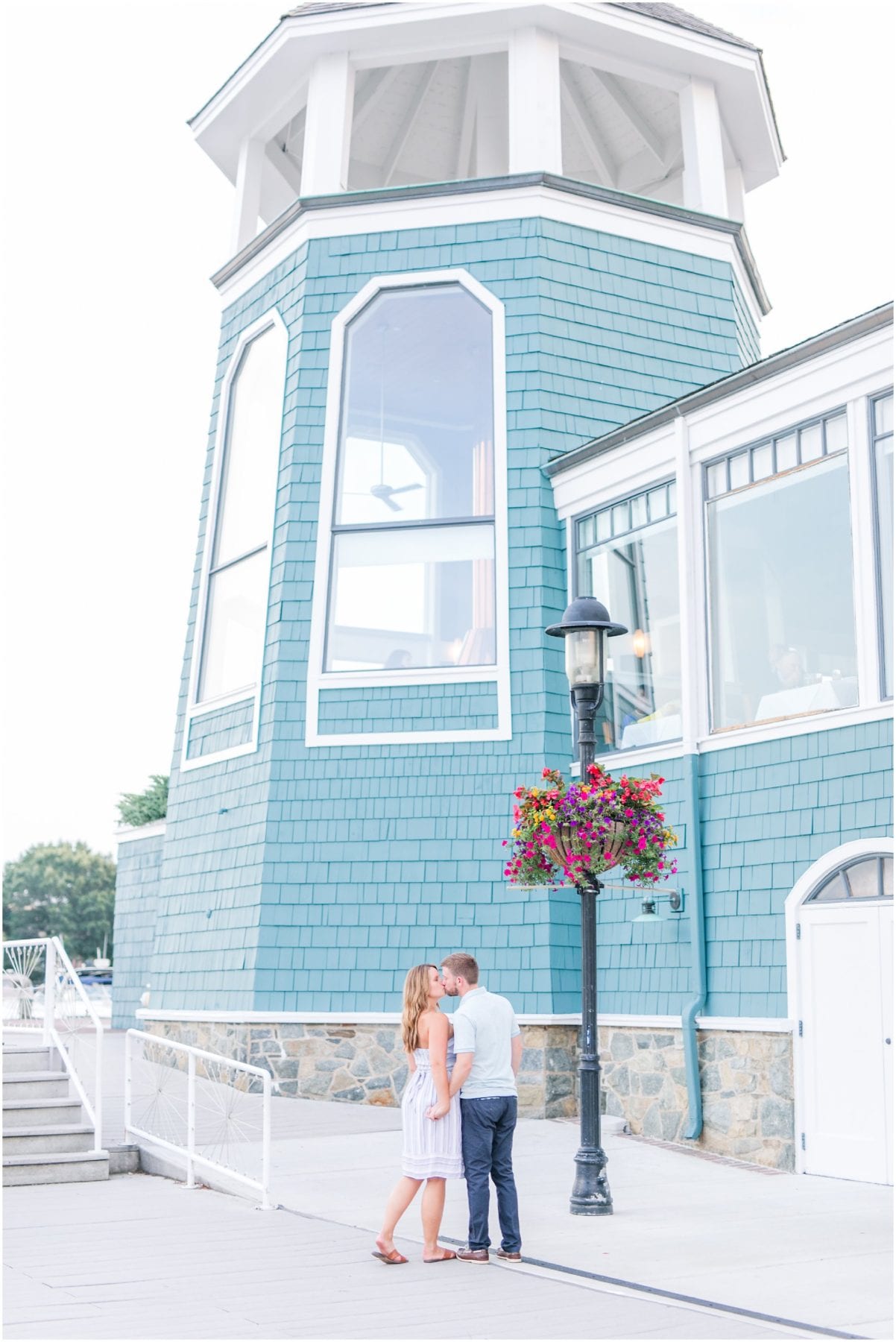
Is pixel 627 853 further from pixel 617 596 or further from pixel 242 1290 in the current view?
pixel 617 596

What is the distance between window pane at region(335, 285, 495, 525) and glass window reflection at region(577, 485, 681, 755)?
1507 mm

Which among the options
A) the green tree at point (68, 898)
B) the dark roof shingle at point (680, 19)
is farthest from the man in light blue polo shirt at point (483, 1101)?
the green tree at point (68, 898)

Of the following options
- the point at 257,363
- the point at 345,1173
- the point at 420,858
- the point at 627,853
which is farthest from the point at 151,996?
the point at 627,853

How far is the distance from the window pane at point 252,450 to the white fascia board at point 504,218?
3.59ft

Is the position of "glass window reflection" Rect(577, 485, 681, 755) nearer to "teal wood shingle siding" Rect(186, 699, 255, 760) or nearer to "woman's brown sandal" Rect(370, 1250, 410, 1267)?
"teal wood shingle siding" Rect(186, 699, 255, 760)

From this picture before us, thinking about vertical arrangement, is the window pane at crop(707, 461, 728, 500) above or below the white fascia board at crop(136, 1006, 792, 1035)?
above

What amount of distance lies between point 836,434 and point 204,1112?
24.4 feet

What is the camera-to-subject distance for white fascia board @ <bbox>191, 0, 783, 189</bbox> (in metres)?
14.3

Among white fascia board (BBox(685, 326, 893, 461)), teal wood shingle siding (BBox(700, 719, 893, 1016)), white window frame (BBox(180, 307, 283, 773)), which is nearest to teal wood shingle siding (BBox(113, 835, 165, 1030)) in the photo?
white window frame (BBox(180, 307, 283, 773))

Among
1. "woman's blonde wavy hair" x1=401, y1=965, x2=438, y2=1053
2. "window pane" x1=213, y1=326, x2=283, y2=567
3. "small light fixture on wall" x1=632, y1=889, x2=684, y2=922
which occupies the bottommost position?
"woman's blonde wavy hair" x1=401, y1=965, x2=438, y2=1053

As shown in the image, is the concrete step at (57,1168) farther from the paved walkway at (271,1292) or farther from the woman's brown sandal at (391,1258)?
the woman's brown sandal at (391,1258)

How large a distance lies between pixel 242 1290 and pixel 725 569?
7.00 metres

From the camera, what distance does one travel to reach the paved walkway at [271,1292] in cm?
550

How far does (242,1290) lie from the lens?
6.16 meters
